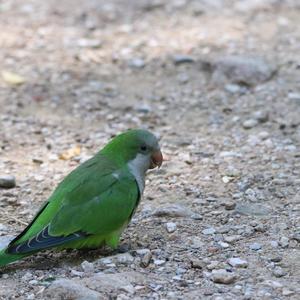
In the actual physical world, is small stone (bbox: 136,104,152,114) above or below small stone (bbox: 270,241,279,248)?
below

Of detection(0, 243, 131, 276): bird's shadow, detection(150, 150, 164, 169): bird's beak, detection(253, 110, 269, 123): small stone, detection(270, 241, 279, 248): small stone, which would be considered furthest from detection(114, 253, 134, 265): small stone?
detection(253, 110, 269, 123): small stone

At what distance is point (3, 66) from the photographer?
7.69 metres

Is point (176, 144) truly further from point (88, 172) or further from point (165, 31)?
point (165, 31)

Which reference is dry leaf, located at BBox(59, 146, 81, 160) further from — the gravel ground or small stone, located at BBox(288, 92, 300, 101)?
small stone, located at BBox(288, 92, 300, 101)

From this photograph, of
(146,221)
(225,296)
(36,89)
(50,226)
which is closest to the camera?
(225,296)

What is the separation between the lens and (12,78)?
24.3 feet

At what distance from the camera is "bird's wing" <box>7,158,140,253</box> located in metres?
4.29

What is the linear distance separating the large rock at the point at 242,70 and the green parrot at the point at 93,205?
255cm

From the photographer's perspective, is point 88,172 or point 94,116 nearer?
point 88,172

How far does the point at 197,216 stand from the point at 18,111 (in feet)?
7.88

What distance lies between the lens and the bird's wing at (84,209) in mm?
4289

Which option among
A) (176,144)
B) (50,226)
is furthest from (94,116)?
(50,226)

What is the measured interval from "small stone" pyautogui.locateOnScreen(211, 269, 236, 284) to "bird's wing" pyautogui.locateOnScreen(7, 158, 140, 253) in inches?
24.1

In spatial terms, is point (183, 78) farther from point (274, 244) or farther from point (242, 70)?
point (274, 244)
